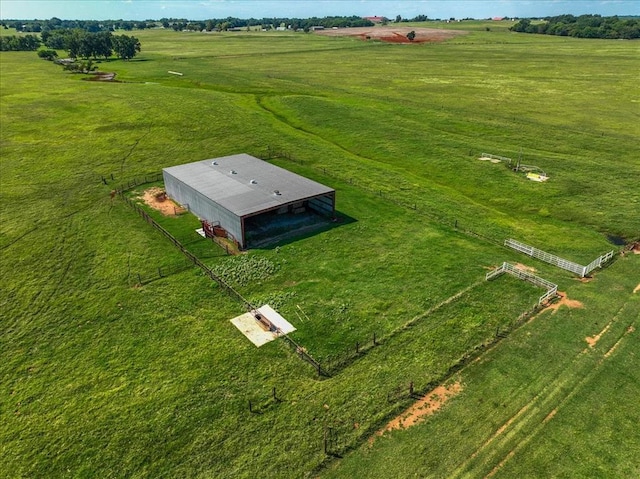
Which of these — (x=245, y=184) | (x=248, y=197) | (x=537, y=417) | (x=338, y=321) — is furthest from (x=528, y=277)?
(x=245, y=184)

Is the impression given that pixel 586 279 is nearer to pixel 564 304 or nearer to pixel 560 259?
pixel 560 259

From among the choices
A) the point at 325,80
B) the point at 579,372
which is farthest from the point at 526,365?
the point at 325,80

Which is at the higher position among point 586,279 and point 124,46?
point 124,46

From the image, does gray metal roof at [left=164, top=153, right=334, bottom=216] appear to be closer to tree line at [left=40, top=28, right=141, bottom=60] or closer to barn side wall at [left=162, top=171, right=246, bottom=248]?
barn side wall at [left=162, top=171, right=246, bottom=248]

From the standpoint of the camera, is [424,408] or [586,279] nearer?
[424,408]

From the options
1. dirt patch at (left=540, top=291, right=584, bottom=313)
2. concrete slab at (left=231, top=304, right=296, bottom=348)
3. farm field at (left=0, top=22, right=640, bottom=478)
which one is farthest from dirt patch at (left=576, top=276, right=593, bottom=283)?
concrete slab at (left=231, top=304, right=296, bottom=348)

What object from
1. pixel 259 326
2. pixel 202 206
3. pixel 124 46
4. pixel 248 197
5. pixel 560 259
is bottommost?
pixel 259 326

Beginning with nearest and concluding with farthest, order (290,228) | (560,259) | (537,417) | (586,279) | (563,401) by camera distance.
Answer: (537,417) < (563,401) < (586,279) < (560,259) < (290,228)
